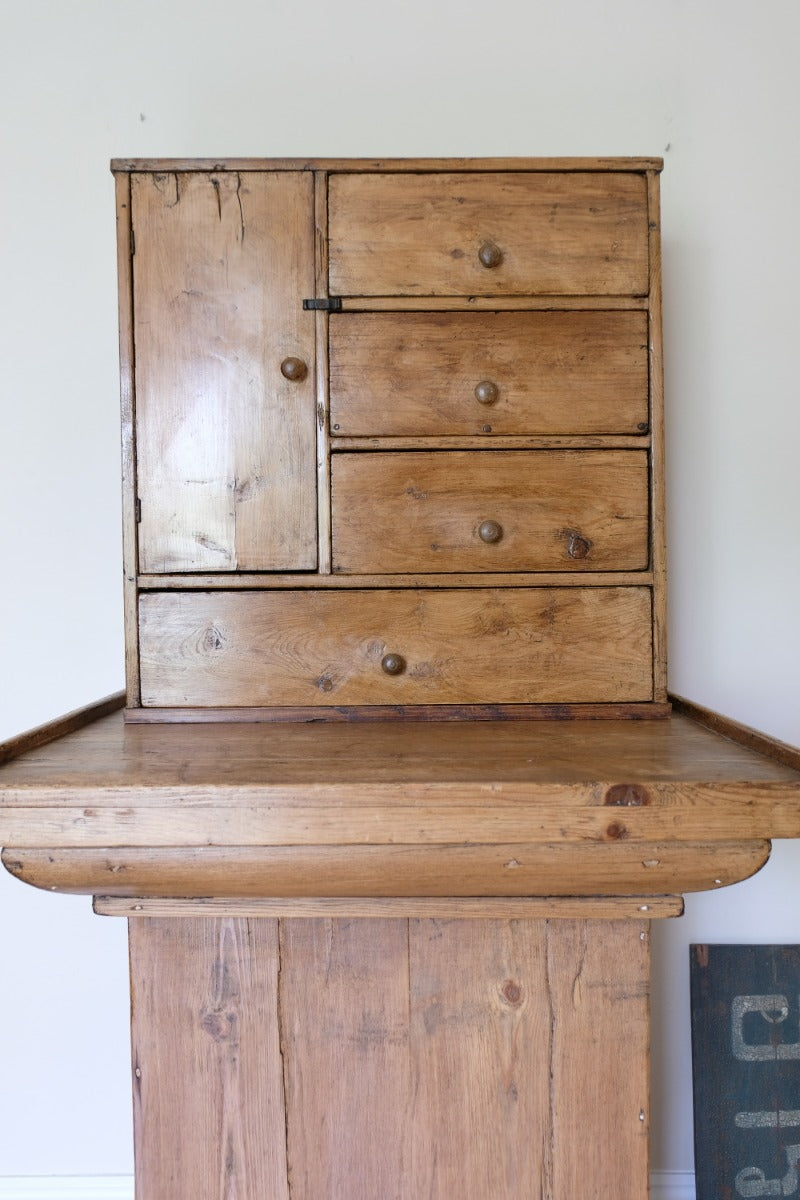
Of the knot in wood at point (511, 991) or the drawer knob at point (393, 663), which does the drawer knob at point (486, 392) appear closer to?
the drawer knob at point (393, 663)

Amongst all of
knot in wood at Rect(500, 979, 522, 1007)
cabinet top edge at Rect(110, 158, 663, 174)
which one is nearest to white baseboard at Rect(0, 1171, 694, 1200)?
knot in wood at Rect(500, 979, 522, 1007)

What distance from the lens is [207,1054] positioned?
4.35ft

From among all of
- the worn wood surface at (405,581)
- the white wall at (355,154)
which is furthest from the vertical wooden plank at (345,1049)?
the white wall at (355,154)

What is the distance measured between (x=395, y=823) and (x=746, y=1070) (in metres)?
1.32

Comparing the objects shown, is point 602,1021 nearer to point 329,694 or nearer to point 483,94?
point 329,694

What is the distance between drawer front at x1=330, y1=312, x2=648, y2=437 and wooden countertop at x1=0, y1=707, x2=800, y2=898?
58 centimetres

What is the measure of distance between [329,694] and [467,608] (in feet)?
0.86

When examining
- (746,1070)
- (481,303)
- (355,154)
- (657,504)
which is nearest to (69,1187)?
(746,1070)

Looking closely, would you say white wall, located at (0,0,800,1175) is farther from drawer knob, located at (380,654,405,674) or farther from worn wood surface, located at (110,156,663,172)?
drawer knob, located at (380,654,405,674)

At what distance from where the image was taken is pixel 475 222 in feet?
4.66

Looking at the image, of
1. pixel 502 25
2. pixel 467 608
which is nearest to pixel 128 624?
pixel 467 608

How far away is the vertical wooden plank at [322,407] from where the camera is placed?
4.64ft

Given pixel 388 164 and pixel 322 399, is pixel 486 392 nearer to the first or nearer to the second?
pixel 322 399

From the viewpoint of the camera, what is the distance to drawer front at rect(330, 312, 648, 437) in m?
1.43
